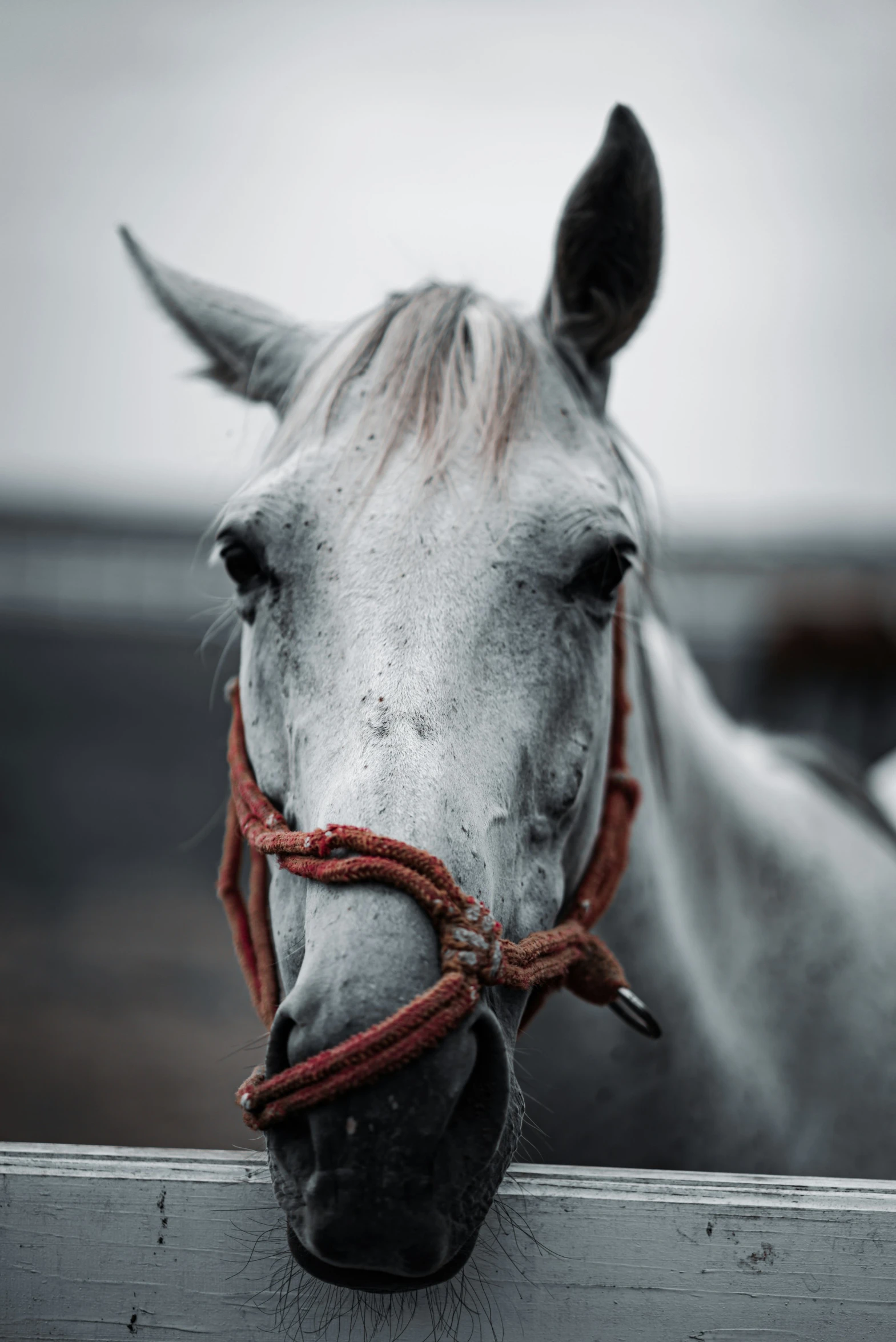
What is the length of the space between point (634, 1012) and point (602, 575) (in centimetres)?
63

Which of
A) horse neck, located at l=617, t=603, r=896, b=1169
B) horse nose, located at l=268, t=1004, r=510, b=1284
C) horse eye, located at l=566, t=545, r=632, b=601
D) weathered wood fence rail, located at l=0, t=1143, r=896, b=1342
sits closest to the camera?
horse nose, located at l=268, t=1004, r=510, b=1284

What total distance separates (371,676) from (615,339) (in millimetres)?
816

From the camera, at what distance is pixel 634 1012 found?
1.28m

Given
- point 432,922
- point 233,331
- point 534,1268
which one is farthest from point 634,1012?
point 233,331

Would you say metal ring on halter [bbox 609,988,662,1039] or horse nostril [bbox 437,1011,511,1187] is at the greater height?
horse nostril [bbox 437,1011,511,1187]

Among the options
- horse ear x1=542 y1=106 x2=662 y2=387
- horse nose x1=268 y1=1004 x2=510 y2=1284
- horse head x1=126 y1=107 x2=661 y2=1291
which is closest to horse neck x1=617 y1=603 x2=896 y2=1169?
horse head x1=126 y1=107 x2=661 y2=1291

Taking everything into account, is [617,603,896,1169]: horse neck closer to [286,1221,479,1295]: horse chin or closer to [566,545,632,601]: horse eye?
[566,545,632,601]: horse eye

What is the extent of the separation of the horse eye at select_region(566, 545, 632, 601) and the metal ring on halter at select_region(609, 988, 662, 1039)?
21.2 inches

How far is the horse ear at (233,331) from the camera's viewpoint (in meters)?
1.58

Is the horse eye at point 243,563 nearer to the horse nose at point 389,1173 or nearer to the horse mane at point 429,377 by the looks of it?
the horse mane at point 429,377

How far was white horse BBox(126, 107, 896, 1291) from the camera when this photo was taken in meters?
0.82

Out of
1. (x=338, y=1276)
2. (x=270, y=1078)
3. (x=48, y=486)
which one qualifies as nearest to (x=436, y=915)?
(x=270, y=1078)

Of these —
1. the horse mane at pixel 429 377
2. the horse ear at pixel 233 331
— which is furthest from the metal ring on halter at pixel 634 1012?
the horse ear at pixel 233 331

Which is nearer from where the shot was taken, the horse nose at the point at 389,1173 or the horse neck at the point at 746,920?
the horse nose at the point at 389,1173
